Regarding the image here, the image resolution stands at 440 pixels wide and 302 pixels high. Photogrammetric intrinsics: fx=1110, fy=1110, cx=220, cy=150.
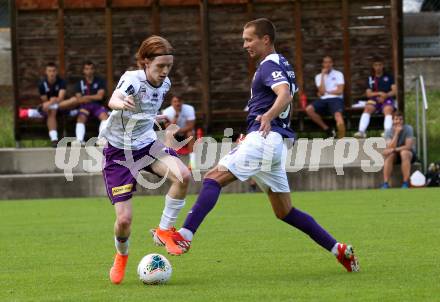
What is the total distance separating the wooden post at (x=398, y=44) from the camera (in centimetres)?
2292

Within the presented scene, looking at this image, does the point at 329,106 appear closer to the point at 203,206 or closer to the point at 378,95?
the point at 378,95

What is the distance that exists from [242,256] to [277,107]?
2.20 m

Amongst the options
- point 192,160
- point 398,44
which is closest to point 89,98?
point 192,160

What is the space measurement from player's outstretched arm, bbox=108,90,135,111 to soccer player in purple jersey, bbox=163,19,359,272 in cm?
88

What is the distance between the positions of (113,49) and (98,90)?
1.75 meters

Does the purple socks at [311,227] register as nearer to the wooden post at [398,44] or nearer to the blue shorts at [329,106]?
the blue shorts at [329,106]

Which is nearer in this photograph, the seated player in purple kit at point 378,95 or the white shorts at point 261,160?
the white shorts at point 261,160

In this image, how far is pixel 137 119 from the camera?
8.79m

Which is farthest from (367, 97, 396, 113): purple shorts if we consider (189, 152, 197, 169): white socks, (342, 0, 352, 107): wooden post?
(189, 152, 197, 169): white socks

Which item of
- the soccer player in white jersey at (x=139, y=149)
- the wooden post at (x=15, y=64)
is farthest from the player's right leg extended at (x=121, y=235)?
the wooden post at (x=15, y=64)

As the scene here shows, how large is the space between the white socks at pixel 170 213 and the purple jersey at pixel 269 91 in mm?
811

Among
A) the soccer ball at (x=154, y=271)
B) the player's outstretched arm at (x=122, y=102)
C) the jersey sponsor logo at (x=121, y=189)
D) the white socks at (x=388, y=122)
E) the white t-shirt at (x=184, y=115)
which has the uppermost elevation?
the player's outstretched arm at (x=122, y=102)

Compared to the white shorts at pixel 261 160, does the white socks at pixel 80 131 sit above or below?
below

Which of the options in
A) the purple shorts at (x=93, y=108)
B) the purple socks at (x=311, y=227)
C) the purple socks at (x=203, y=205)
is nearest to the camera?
the purple socks at (x=203, y=205)
